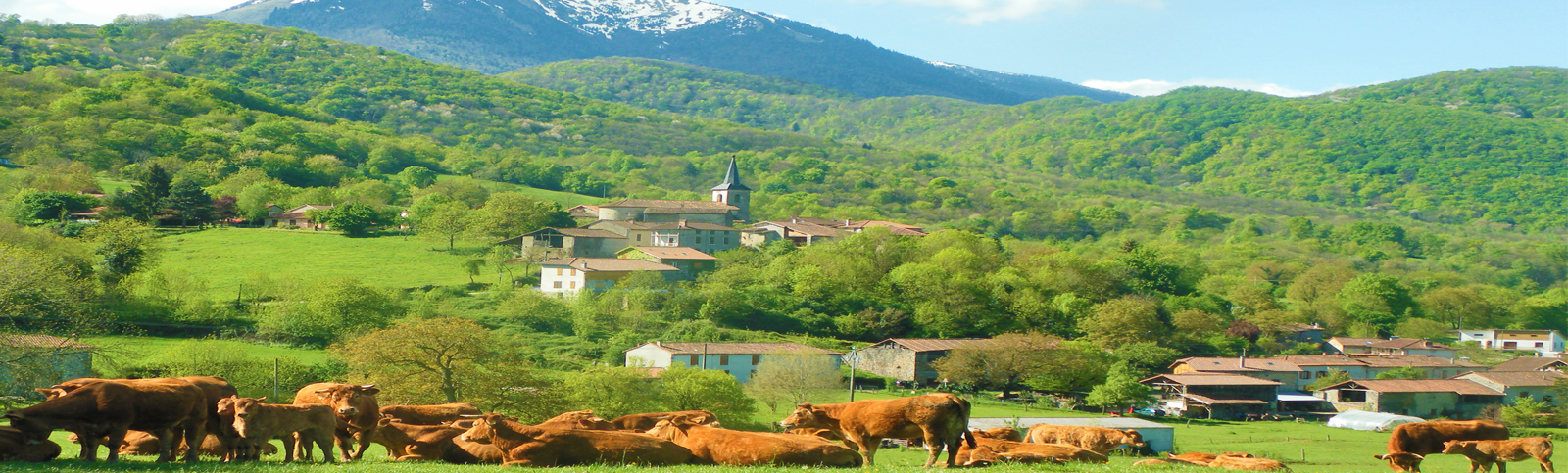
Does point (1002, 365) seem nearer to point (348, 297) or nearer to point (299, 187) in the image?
point (348, 297)

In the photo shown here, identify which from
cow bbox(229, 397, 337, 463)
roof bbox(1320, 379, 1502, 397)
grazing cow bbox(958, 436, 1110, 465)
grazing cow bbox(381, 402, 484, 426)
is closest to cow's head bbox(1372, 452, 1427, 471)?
grazing cow bbox(958, 436, 1110, 465)

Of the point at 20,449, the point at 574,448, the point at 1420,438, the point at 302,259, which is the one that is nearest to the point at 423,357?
the point at 20,449

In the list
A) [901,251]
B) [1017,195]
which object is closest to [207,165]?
[901,251]

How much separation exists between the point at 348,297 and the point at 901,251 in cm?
4243

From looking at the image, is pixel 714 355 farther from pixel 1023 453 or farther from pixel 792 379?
pixel 1023 453

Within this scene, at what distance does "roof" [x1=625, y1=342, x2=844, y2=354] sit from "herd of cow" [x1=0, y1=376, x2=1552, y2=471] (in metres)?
38.1

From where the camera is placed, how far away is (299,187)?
102375mm

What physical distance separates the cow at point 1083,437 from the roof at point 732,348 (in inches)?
1130

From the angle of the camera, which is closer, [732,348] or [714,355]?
[714,355]

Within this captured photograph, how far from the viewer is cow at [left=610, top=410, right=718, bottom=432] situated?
51.7ft

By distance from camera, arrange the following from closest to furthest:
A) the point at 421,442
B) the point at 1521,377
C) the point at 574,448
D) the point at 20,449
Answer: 1. the point at 20,449
2. the point at 574,448
3. the point at 421,442
4. the point at 1521,377

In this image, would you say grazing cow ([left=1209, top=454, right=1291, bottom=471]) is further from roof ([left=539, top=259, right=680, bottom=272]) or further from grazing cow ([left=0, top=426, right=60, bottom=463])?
roof ([left=539, top=259, right=680, bottom=272])

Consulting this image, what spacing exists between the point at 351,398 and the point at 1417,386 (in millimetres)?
65816

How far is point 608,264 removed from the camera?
224 ft
